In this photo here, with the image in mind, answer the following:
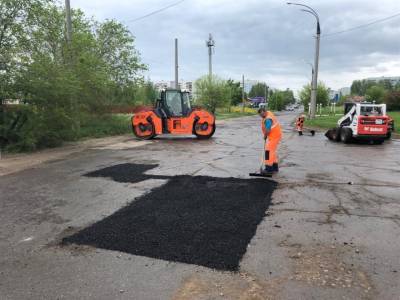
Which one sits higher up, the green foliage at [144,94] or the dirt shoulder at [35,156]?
the green foliage at [144,94]

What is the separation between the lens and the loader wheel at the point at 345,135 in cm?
1736

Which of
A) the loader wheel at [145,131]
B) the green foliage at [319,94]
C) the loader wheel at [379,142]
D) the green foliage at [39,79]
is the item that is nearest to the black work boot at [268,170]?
the green foliage at [39,79]

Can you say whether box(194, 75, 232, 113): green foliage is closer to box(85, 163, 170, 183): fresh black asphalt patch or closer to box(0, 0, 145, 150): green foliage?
box(0, 0, 145, 150): green foliage

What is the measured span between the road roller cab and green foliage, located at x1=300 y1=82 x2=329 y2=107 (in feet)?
184

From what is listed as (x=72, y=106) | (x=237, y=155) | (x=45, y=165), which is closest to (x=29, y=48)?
(x=72, y=106)

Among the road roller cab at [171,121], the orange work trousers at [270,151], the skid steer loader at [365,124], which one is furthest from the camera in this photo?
the road roller cab at [171,121]

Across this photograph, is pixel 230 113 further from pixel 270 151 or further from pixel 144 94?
pixel 270 151

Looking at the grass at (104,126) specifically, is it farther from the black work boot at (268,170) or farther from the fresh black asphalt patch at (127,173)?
the black work boot at (268,170)

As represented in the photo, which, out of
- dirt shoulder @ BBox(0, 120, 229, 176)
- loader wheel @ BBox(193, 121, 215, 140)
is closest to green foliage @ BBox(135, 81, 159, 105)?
loader wheel @ BBox(193, 121, 215, 140)

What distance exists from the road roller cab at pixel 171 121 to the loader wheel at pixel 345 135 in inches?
240

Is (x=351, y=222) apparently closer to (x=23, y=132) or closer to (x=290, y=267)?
(x=290, y=267)

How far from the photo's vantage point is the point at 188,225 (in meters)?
5.52

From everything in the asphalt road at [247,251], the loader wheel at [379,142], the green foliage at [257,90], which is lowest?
the loader wheel at [379,142]

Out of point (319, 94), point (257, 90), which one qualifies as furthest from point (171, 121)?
point (257, 90)
